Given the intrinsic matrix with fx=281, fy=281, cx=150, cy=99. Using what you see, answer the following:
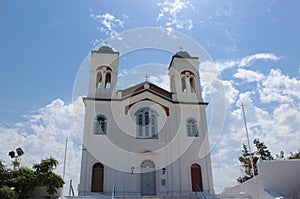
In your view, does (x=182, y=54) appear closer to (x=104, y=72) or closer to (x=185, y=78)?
(x=185, y=78)

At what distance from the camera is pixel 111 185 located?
17.1m

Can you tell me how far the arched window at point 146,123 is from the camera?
1878cm

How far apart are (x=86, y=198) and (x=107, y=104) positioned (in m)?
6.96

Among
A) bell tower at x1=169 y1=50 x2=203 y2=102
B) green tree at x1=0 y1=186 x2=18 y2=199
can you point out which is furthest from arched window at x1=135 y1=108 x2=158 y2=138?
green tree at x1=0 y1=186 x2=18 y2=199

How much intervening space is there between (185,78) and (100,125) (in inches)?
296

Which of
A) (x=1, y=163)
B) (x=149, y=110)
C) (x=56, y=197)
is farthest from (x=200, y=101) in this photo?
(x=1, y=163)

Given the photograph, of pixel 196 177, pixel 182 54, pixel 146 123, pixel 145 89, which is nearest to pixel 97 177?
pixel 146 123

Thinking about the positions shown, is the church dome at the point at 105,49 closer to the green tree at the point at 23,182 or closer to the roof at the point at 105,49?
the roof at the point at 105,49

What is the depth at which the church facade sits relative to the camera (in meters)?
17.5

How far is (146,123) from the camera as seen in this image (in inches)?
752

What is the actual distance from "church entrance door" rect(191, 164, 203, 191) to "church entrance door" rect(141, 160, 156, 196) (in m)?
2.56

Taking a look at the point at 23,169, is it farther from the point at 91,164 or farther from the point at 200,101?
the point at 200,101

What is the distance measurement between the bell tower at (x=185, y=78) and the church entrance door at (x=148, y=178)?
17.8ft

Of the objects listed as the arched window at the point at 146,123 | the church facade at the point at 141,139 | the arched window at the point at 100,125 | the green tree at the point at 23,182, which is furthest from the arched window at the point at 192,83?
the green tree at the point at 23,182
